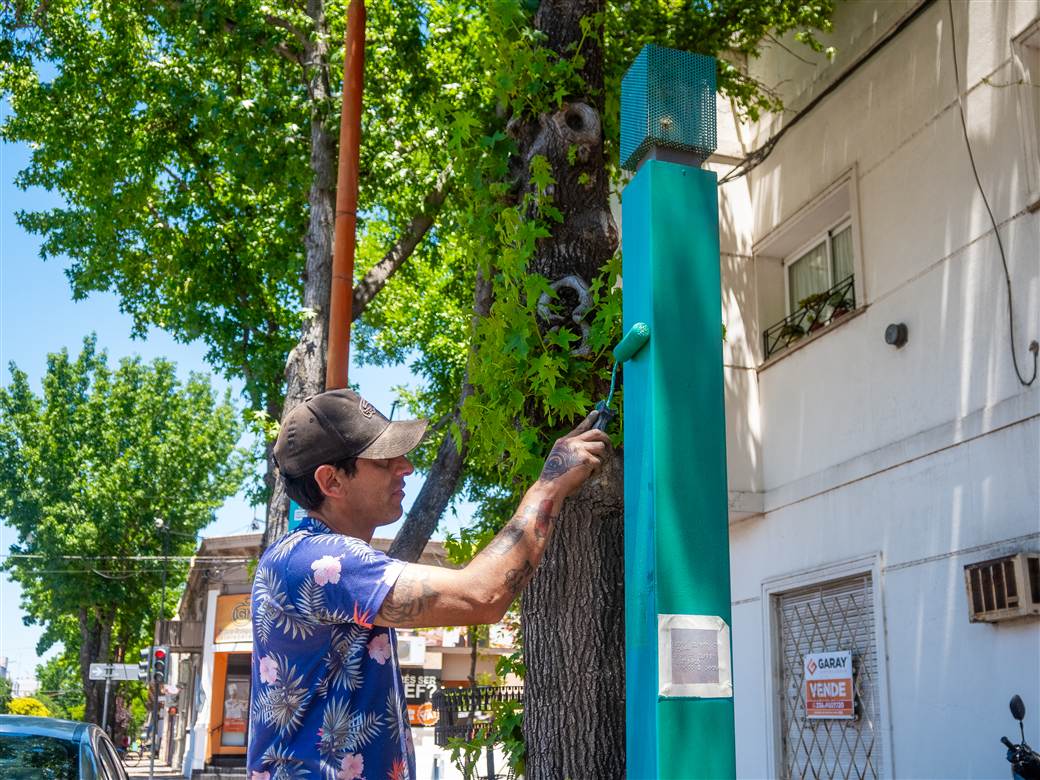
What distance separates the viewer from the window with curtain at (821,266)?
11.0 metres

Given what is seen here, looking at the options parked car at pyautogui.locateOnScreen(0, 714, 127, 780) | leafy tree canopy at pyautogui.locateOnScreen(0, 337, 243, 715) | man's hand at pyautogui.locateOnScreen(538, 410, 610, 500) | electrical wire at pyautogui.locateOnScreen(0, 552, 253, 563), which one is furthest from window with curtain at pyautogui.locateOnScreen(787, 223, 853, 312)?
leafy tree canopy at pyautogui.locateOnScreen(0, 337, 243, 715)

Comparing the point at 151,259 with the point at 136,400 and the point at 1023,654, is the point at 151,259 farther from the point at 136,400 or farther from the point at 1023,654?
the point at 136,400

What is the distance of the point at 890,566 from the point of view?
9.10m

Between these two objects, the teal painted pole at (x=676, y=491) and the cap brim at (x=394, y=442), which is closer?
the cap brim at (x=394, y=442)

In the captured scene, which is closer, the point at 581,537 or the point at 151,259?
the point at 581,537

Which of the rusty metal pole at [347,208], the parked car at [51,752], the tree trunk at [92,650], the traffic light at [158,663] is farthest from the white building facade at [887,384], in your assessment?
the tree trunk at [92,650]

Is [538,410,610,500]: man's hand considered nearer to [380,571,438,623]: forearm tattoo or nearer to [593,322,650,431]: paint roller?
[593,322,650,431]: paint roller

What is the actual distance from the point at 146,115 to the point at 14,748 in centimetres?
988

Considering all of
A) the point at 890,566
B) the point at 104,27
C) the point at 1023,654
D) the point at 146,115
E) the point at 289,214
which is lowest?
the point at 1023,654

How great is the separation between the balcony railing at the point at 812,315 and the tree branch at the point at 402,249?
3.95m

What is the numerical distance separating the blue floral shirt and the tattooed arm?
0.05 m

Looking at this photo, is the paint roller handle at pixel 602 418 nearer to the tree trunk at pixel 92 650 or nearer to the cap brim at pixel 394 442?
the cap brim at pixel 394 442

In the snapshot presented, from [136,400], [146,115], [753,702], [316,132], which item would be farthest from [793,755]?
[136,400]

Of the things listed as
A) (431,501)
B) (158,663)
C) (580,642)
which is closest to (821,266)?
(431,501)
